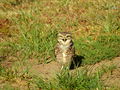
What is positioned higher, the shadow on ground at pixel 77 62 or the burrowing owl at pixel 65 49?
the burrowing owl at pixel 65 49

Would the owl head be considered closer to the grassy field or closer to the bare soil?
the bare soil

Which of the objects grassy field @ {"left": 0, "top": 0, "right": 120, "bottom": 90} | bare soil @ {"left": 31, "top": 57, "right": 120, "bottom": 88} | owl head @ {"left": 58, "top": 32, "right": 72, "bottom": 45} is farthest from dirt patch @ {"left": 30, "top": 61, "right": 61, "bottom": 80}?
owl head @ {"left": 58, "top": 32, "right": 72, "bottom": 45}

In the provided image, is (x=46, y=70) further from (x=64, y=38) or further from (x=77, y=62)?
(x=64, y=38)

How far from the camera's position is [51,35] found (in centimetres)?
827

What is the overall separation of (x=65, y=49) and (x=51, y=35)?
199 cm

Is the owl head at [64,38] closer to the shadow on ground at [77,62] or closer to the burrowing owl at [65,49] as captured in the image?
the burrowing owl at [65,49]

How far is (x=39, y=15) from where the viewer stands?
32.7 feet

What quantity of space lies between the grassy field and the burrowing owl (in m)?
0.59

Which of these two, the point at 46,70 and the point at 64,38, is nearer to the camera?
the point at 64,38

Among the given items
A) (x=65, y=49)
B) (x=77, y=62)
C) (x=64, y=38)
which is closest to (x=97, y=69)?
(x=77, y=62)

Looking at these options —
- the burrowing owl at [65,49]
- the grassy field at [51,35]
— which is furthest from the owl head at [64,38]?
the grassy field at [51,35]

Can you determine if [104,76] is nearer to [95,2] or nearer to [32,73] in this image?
[32,73]

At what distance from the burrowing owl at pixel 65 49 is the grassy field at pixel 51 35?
1.92 ft

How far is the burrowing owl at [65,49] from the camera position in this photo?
625cm
